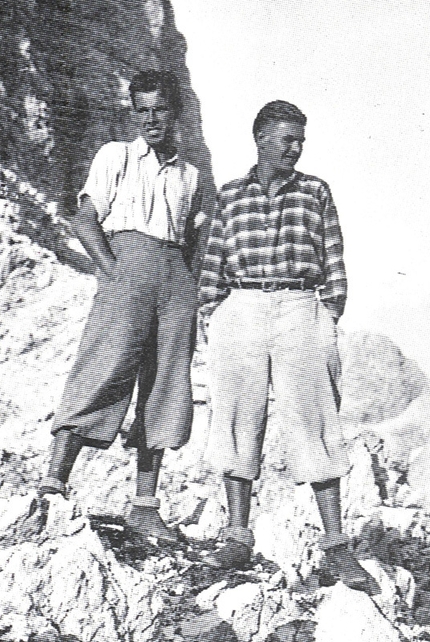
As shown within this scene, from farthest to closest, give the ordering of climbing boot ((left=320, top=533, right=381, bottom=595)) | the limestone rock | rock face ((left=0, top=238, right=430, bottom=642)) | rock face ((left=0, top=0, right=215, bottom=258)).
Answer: the limestone rock → rock face ((left=0, top=0, right=215, bottom=258)) → climbing boot ((left=320, top=533, right=381, bottom=595)) → rock face ((left=0, top=238, right=430, bottom=642))

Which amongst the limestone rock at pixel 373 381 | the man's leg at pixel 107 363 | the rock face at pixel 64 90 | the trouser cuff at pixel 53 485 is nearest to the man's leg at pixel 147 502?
the man's leg at pixel 107 363

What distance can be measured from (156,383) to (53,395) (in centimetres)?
95

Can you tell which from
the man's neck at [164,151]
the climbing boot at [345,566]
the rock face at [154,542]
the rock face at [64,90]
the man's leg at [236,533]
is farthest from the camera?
the rock face at [64,90]

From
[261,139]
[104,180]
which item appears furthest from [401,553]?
[104,180]

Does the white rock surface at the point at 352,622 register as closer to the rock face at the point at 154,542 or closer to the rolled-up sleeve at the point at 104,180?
the rock face at the point at 154,542

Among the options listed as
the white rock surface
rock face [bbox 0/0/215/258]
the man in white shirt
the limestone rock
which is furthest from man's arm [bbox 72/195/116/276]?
the limestone rock

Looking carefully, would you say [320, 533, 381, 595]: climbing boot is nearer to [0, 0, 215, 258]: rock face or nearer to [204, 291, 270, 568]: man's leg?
[204, 291, 270, 568]: man's leg

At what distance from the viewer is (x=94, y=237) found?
8.72 ft

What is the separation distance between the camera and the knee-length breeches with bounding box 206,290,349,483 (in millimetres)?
2549

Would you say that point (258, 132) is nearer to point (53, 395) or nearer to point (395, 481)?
point (53, 395)

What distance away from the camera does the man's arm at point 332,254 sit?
8.56 ft

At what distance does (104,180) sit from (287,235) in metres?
0.62

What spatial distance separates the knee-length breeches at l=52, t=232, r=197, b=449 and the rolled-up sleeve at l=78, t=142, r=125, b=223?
115 millimetres

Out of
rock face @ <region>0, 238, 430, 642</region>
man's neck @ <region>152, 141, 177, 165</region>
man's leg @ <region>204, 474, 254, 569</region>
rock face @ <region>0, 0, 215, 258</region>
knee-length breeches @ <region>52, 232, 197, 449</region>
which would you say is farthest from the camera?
rock face @ <region>0, 0, 215, 258</region>
